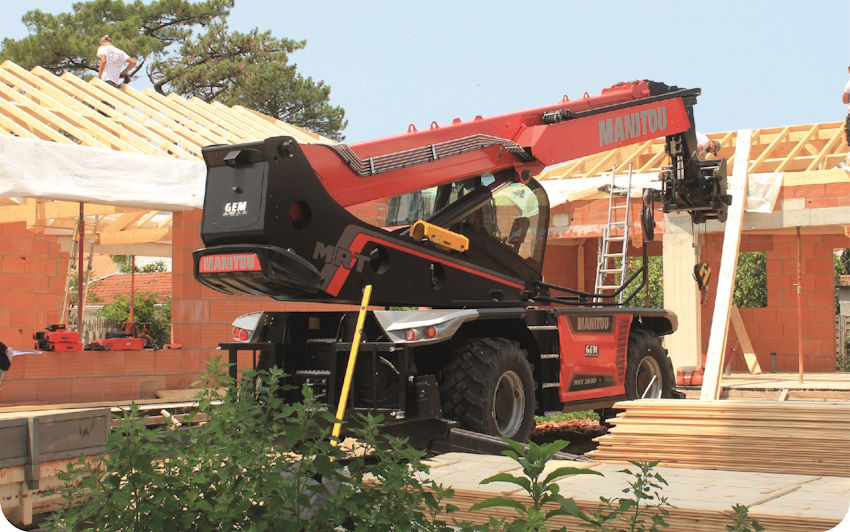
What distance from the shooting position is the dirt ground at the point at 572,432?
35.5ft

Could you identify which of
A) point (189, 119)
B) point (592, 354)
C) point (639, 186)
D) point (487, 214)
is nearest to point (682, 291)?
point (639, 186)

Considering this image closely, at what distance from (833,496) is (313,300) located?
422 centimetres

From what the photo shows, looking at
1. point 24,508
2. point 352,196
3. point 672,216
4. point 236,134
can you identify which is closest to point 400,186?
point 352,196

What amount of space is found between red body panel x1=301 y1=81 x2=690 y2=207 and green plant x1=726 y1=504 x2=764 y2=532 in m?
4.47

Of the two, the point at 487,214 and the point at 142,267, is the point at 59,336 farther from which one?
the point at 142,267

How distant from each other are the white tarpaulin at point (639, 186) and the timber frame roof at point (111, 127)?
426 centimetres

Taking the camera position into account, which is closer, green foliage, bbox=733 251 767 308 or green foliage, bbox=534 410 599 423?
green foliage, bbox=534 410 599 423

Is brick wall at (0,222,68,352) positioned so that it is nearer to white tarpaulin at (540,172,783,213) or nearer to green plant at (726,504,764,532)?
white tarpaulin at (540,172,783,213)

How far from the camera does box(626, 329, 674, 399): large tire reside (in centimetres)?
1024

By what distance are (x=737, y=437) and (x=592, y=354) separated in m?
3.07

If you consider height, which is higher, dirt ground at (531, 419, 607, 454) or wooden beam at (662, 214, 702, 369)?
wooden beam at (662, 214, 702, 369)

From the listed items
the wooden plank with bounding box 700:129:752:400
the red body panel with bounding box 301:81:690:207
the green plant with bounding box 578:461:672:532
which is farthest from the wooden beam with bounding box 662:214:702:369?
the green plant with bounding box 578:461:672:532

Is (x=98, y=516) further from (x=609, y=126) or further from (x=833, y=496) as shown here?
(x=609, y=126)

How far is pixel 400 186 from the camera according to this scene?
8.43 metres
